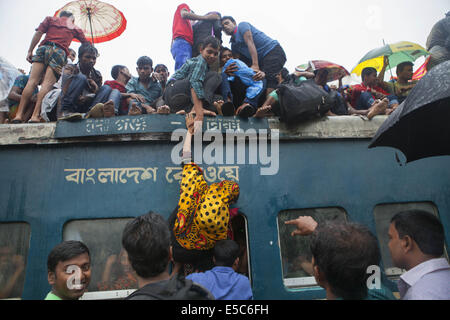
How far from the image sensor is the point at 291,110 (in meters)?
3.41

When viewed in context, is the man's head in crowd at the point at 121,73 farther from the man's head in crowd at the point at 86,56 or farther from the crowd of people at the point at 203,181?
the man's head in crowd at the point at 86,56

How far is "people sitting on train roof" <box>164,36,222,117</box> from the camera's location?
3.51 m

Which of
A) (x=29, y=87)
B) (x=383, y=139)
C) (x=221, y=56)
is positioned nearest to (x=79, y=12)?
(x=29, y=87)

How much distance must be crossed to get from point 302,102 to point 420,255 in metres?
2.18

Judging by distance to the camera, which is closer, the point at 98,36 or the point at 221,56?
the point at 221,56

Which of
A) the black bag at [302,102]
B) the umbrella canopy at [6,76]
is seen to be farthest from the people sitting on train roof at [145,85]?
the black bag at [302,102]

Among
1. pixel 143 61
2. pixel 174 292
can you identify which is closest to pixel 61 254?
pixel 174 292

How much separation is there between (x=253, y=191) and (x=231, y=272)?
4.02ft

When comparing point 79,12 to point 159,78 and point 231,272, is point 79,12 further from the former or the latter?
point 231,272

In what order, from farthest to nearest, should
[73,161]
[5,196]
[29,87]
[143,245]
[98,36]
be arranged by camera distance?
[98,36], [29,87], [73,161], [5,196], [143,245]

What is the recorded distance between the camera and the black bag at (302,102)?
3.41 metres

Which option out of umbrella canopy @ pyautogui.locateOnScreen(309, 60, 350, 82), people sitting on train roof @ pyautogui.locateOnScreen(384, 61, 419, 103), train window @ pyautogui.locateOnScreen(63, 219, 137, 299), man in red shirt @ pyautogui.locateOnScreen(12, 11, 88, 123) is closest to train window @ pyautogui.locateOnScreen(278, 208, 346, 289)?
train window @ pyautogui.locateOnScreen(63, 219, 137, 299)

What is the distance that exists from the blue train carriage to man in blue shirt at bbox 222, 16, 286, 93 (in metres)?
1.15

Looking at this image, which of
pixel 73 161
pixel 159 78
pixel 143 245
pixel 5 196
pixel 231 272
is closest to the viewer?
pixel 143 245
